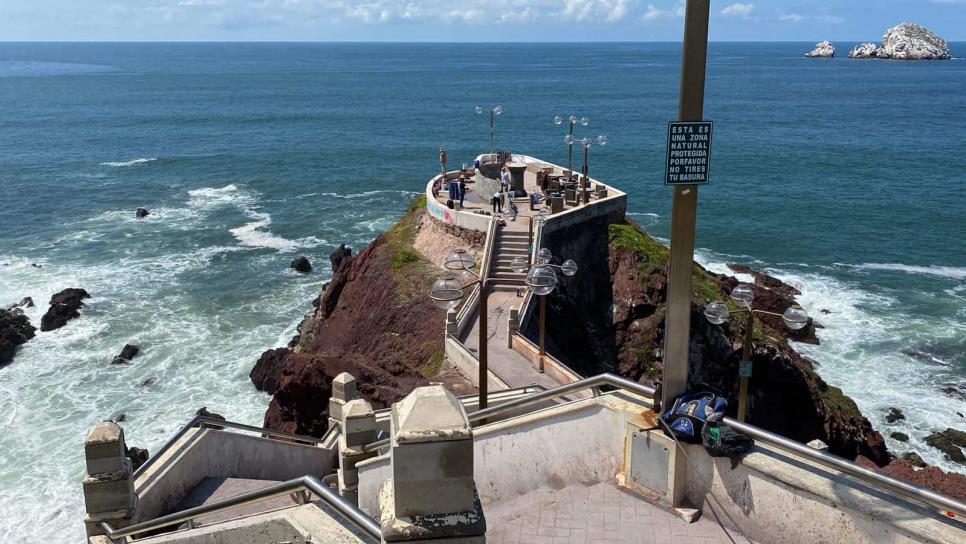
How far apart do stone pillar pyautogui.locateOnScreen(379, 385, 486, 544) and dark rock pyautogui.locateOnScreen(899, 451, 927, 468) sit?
87.4 ft

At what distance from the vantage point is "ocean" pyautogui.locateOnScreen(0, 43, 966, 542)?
31.1 m

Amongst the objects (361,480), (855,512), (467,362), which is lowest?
(467,362)

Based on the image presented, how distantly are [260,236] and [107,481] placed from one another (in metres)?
43.9

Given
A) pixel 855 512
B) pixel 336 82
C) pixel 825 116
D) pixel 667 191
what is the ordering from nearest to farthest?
1. pixel 855 512
2. pixel 667 191
3. pixel 825 116
4. pixel 336 82

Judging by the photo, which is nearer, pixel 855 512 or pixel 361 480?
pixel 855 512

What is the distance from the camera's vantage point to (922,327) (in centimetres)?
3875

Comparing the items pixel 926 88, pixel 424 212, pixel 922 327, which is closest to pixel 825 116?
pixel 926 88

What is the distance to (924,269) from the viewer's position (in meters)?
46.5

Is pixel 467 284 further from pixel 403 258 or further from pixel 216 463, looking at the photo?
pixel 403 258

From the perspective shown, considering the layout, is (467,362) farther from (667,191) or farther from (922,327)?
(667,191)

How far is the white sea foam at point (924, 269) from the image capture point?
150 feet

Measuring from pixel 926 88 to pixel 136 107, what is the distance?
445 ft

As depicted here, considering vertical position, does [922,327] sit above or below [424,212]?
below

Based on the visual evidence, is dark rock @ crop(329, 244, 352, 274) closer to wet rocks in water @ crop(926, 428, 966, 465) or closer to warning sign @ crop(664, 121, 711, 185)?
wet rocks in water @ crop(926, 428, 966, 465)
